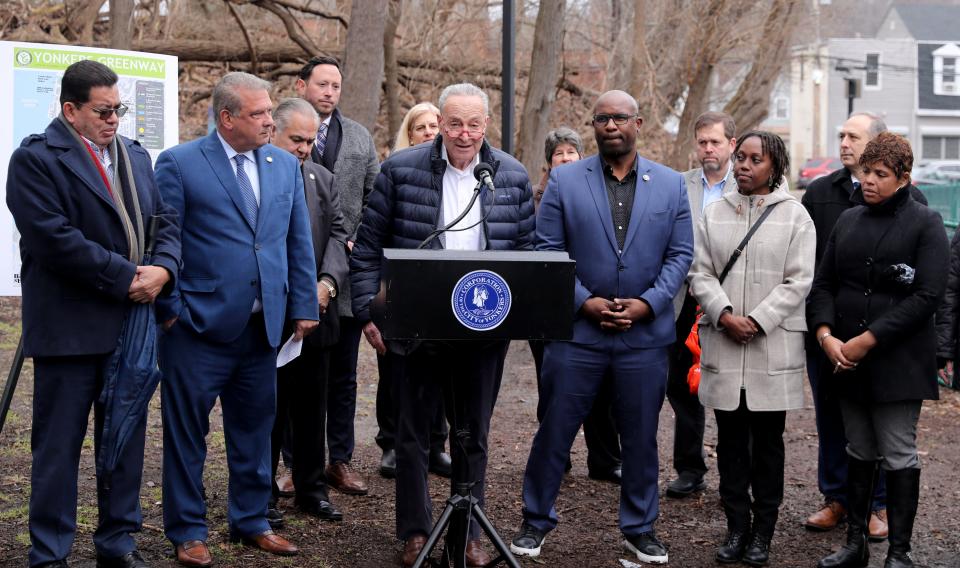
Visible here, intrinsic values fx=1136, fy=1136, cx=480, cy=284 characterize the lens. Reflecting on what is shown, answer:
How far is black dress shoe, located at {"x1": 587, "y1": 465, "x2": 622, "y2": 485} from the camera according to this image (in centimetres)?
702

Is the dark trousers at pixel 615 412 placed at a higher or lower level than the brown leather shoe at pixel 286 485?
higher

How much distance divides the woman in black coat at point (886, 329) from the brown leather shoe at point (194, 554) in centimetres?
293

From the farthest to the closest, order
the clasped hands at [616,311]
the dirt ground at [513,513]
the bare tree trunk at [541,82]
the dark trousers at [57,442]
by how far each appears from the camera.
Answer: the bare tree trunk at [541,82]
the dirt ground at [513,513]
the clasped hands at [616,311]
the dark trousers at [57,442]

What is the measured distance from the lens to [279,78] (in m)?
14.8

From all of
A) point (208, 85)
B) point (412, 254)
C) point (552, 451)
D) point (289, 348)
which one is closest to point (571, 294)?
point (412, 254)

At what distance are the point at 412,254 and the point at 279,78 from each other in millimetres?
11110

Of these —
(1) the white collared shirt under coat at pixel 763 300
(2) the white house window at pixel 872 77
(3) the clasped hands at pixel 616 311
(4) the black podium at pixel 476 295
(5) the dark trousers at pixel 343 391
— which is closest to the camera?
(4) the black podium at pixel 476 295

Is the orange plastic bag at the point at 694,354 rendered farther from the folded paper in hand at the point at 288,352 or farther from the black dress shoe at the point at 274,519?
the black dress shoe at the point at 274,519

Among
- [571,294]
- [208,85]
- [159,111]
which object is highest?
[208,85]

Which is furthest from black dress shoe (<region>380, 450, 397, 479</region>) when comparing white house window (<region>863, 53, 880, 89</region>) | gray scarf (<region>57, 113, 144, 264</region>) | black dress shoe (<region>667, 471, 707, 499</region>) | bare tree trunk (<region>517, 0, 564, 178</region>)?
white house window (<region>863, 53, 880, 89</region>)

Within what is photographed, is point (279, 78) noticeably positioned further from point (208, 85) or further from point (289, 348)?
point (289, 348)

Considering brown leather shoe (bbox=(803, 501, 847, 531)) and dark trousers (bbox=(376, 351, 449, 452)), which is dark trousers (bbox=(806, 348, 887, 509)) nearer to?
brown leather shoe (bbox=(803, 501, 847, 531))

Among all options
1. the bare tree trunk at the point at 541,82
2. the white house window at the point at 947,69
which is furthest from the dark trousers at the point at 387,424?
the white house window at the point at 947,69

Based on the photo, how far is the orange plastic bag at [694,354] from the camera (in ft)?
19.9
